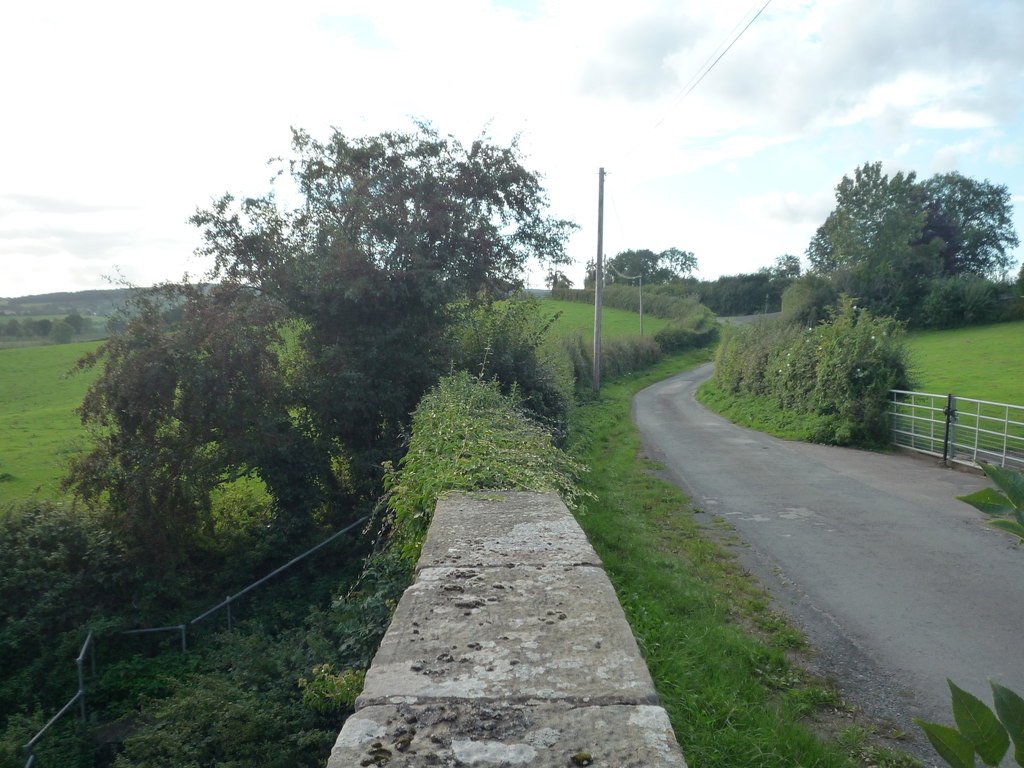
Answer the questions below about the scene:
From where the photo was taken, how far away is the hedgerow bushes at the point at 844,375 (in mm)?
17906

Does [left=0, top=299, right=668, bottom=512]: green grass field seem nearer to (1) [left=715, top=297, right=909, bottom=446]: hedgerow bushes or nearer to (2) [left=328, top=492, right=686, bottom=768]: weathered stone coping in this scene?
(1) [left=715, top=297, right=909, bottom=446]: hedgerow bushes

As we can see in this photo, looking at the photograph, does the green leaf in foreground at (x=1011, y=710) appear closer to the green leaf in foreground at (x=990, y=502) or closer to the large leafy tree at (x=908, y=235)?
the green leaf in foreground at (x=990, y=502)

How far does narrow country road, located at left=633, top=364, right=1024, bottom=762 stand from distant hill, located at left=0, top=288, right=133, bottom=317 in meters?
10.0

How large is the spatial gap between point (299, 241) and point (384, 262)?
1674mm

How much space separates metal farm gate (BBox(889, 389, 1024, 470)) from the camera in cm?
1391

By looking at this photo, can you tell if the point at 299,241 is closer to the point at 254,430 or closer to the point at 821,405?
the point at 254,430

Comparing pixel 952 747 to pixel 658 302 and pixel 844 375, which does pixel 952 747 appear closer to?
pixel 844 375

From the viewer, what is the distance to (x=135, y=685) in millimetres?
9555

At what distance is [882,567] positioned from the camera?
7.91m

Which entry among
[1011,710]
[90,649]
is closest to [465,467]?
[1011,710]

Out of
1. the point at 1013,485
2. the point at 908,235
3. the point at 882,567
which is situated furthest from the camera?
the point at 908,235

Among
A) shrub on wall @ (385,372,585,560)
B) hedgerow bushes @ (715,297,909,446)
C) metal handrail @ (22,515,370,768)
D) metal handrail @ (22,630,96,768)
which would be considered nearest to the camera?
shrub on wall @ (385,372,585,560)

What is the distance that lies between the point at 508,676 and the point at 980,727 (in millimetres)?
1347

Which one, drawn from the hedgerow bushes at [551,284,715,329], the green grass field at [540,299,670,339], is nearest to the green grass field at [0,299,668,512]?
the green grass field at [540,299,670,339]
